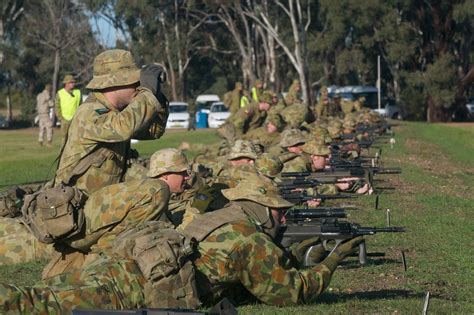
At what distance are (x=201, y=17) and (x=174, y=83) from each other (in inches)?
205

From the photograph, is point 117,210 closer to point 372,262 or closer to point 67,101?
point 372,262

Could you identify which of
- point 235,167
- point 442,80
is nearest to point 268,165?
point 235,167

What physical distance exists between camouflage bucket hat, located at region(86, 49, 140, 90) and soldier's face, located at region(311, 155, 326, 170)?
8.88 metres

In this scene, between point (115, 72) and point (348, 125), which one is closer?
point (115, 72)

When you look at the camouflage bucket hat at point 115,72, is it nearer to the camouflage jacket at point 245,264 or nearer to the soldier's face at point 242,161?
the camouflage jacket at point 245,264

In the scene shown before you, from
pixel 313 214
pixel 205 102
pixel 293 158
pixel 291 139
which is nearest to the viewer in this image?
pixel 313 214

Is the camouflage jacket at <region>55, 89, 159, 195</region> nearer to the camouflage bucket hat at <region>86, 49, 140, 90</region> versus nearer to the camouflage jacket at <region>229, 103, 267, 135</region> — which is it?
the camouflage bucket hat at <region>86, 49, 140, 90</region>

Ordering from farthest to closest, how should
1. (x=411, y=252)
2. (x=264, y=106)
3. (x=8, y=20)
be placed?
(x=8, y=20) → (x=264, y=106) → (x=411, y=252)

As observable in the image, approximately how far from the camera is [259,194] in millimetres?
8734

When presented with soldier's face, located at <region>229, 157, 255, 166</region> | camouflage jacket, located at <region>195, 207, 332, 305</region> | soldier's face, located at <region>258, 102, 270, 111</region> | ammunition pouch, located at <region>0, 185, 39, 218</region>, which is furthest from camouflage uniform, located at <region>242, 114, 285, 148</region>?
camouflage jacket, located at <region>195, 207, 332, 305</region>

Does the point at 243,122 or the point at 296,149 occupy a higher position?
the point at 296,149

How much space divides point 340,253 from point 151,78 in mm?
2043

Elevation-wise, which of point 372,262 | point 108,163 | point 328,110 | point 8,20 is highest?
point 8,20

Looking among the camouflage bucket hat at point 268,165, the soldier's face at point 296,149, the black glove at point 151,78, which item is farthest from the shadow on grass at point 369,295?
the soldier's face at point 296,149
